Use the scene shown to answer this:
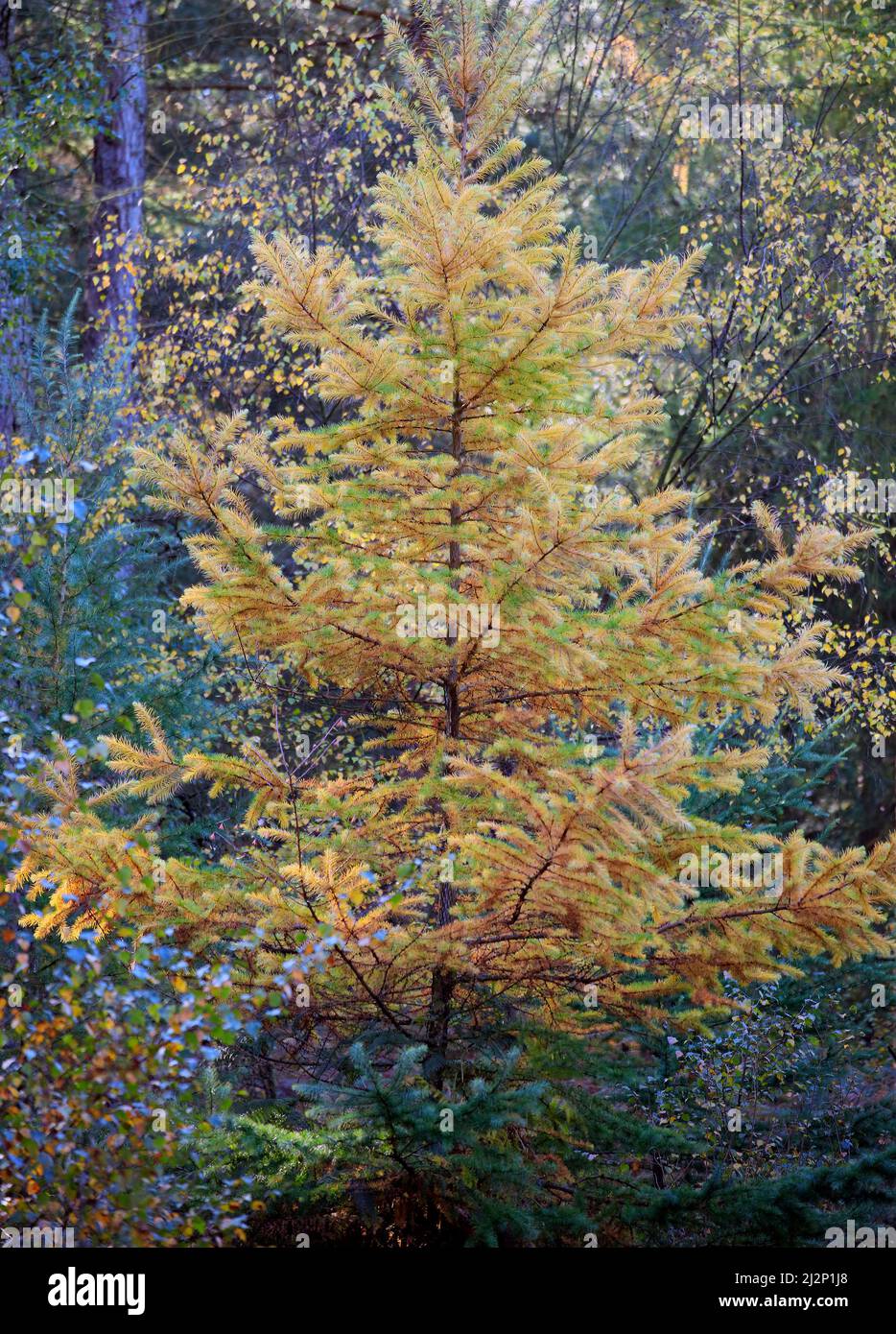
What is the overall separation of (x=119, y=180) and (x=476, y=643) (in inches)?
397

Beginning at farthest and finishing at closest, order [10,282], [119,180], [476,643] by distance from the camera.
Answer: [119,180], [10,282], [476,643]

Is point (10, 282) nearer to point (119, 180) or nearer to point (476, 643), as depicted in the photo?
point (119, 180)

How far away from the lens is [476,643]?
19.0 feet

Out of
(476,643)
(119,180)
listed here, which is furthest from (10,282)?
(476,643)

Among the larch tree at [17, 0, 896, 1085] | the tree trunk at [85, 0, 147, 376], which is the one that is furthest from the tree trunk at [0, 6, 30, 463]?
the larch tree at [17, 0, 896, 1085]

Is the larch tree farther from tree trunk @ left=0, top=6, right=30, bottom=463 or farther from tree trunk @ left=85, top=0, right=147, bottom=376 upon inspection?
tree trunk @ left=85, top=0, right=147, bottom=376

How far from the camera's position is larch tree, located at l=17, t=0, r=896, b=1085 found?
5.19 metres

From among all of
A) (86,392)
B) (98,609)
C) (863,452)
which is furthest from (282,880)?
(863,452)

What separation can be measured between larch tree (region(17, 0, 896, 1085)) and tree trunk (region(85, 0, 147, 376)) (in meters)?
7.67

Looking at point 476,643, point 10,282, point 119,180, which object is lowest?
point 476,643

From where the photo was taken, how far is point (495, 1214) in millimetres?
5129

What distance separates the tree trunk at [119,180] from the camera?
43.4ft

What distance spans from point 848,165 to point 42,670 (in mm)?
9188

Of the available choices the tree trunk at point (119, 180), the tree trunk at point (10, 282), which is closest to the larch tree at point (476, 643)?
the tree trunk at point (10, 282)
